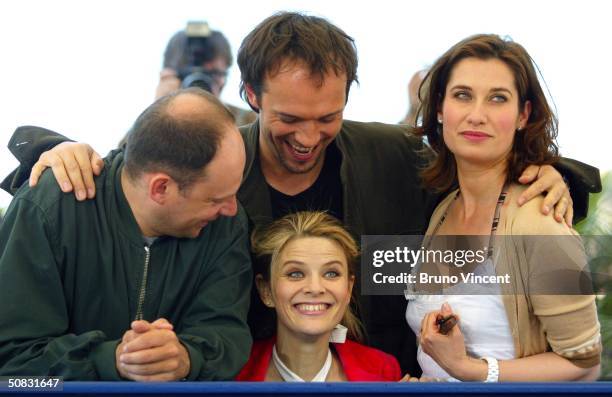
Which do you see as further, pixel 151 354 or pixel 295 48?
pixel 295 48

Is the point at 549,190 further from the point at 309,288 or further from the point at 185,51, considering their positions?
the point at 185,51

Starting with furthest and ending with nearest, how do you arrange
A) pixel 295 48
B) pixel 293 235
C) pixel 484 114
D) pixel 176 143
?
pixel 295 48 → pixel 293 235 → pixel 484 114 → pixel 176 143

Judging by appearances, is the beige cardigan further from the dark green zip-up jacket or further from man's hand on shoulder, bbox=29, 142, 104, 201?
man's hand on shoulder, bbox=29, 142, 104, 201

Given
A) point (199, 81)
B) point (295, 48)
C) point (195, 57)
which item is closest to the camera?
point (295, 48)

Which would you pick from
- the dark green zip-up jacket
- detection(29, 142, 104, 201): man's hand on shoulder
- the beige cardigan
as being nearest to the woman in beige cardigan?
the beige cardigan

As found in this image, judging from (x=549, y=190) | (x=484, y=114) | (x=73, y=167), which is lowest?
(x=73, y=167)

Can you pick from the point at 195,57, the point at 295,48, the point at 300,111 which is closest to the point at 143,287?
the point at 300,111

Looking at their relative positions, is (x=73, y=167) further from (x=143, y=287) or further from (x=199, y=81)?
(x=199, y=81)

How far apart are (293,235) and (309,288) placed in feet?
0.55

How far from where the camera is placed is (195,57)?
11.0 feet

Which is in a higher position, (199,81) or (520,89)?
(520,89)

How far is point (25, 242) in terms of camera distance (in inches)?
78.0

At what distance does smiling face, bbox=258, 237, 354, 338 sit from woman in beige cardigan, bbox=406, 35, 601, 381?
0.20m

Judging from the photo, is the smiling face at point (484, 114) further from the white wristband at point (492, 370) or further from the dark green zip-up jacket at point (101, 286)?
the dark green zip-up jacket at point (101, 286)
